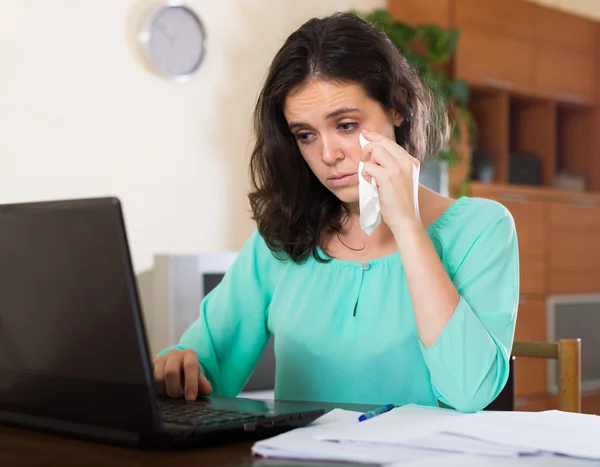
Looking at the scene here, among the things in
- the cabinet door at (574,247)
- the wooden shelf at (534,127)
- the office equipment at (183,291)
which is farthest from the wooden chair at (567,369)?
the cabinet door at (574,247)

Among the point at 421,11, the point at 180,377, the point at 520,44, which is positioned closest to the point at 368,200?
the point at 180,377

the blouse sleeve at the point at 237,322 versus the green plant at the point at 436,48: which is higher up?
the green plant at the point at 436,48

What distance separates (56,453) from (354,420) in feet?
1.15

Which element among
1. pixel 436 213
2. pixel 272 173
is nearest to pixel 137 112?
pixel 272 173

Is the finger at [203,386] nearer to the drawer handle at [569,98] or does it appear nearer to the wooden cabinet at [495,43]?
the wooden cabinet at [495,43]

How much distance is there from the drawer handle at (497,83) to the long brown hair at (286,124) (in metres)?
2.64

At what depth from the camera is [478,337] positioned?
47.0 inches

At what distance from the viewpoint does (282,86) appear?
1.50 metres

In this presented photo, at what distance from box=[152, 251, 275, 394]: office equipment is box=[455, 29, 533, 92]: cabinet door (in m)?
1.81

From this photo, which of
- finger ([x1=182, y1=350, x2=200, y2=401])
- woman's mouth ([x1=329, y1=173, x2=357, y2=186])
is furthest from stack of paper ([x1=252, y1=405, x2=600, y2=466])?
woman's mouth ([x1=329, y1=173, x2=357, y2=186])

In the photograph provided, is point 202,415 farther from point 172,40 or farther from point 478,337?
point 172,40

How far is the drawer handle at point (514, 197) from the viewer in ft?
14.0

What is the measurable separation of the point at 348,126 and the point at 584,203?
364cm

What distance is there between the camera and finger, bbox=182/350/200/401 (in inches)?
47.3
